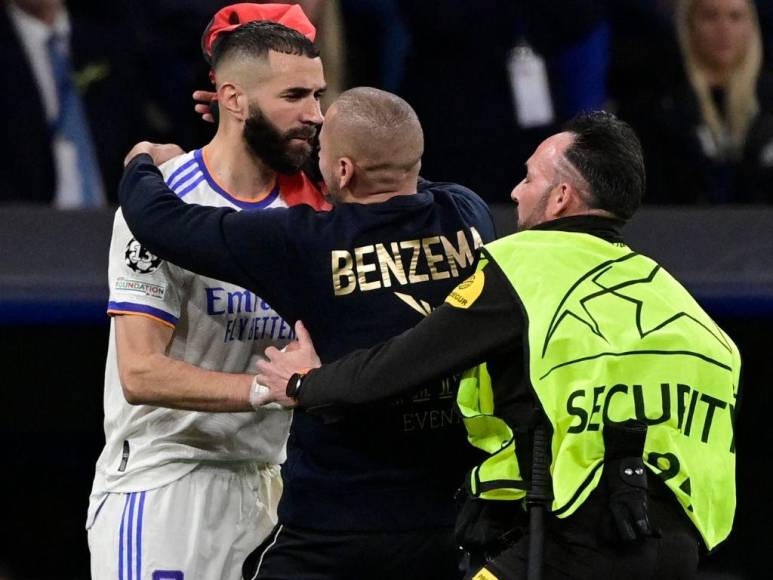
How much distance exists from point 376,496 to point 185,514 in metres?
0.57

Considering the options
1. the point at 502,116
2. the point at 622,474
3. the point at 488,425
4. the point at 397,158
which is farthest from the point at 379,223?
the point at 502,116

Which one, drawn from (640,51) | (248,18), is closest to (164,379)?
(248,18)

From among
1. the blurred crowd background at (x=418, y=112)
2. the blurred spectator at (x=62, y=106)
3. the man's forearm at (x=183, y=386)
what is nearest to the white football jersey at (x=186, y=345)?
the man's forearm at (x=183, y=386)

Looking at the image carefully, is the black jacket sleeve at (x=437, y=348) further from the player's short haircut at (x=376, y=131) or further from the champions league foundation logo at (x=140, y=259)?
the champions league foundation logo at (x=140, y=259)

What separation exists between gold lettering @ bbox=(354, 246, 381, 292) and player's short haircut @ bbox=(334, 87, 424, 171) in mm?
187

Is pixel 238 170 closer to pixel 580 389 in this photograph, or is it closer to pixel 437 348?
pixel 437 348

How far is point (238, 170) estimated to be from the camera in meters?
3.46

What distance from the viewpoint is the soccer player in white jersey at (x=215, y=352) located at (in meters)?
3.39

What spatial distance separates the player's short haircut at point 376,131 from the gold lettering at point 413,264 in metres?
0.16

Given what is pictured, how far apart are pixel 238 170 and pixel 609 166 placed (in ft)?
3.00

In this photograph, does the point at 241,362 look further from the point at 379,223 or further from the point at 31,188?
the point at 31,188

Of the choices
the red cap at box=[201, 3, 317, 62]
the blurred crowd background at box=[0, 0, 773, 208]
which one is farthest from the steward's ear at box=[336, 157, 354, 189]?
the blurred crowd background at box=[0, 0, 773, 208]

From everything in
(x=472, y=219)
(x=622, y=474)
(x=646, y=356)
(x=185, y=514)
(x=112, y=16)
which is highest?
(x=112, y=16)

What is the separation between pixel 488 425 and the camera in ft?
9.58
